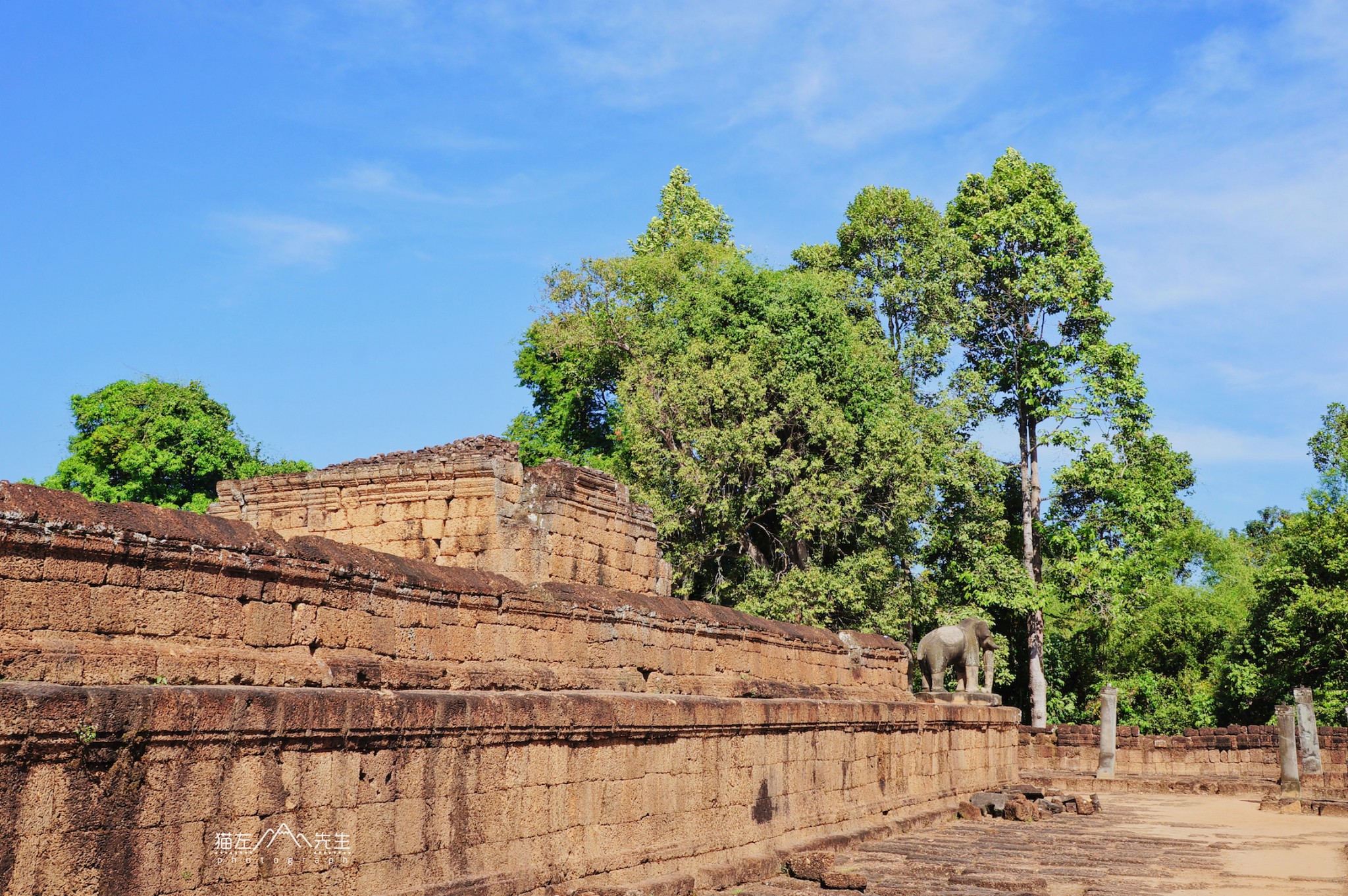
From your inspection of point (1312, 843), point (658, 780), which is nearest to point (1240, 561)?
point (1312, 843)

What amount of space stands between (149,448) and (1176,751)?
26236 mm

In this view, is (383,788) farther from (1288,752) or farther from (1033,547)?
(1033,547)

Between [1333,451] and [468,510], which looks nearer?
[468,510]

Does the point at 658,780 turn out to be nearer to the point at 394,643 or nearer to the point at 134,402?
the point at 394,643

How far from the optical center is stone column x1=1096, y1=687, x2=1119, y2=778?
24312mm

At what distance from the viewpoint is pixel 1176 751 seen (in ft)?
86.0

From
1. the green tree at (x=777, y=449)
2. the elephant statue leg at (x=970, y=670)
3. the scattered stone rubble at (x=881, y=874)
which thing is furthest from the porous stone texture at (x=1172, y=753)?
the scattered stone rubble at (x=881, y=874)

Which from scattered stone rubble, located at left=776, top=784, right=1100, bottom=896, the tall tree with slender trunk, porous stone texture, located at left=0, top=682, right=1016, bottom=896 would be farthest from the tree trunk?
porous stone texture, located at left=0, top=682, right=1016, bottom=896

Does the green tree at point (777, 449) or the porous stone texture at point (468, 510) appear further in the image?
the green tree at point (777, 449)

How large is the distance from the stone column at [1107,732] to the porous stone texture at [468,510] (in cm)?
1485

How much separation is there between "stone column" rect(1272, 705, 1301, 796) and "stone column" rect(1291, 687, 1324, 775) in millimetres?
3145

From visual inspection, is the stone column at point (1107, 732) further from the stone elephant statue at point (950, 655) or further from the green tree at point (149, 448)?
the green tree at point (149, 448)

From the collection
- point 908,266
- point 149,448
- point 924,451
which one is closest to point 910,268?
point 908,266

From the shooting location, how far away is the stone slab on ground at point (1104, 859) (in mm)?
9180
